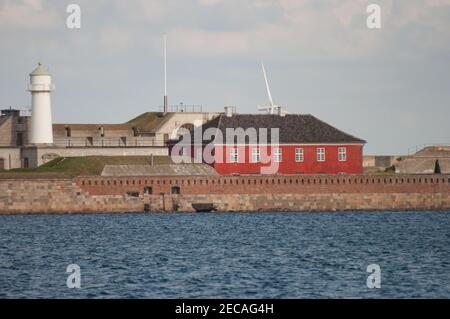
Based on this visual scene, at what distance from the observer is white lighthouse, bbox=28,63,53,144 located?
91938 millimetres

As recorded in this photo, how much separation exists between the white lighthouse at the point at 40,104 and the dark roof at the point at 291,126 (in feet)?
36.3

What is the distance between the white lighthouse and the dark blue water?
14.0 meters

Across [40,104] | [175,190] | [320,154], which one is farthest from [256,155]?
[40,104]

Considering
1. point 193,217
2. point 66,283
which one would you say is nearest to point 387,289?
point 66,283

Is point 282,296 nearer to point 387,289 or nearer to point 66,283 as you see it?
point 387,289

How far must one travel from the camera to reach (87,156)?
89.9m

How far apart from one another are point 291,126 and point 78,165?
1464cm

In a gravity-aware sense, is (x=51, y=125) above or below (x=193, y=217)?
above

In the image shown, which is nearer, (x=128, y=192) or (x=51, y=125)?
(x=128, y=192)

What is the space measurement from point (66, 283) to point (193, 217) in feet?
114

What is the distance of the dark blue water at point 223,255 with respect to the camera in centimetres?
4238

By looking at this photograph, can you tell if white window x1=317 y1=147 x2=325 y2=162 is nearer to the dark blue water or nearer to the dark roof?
the dark roof

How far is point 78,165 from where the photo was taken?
86.0 m

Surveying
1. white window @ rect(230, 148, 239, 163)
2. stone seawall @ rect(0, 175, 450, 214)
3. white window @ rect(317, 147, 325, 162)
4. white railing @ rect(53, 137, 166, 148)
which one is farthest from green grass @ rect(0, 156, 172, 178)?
white window @ rect(317, 147, 325, 162)
